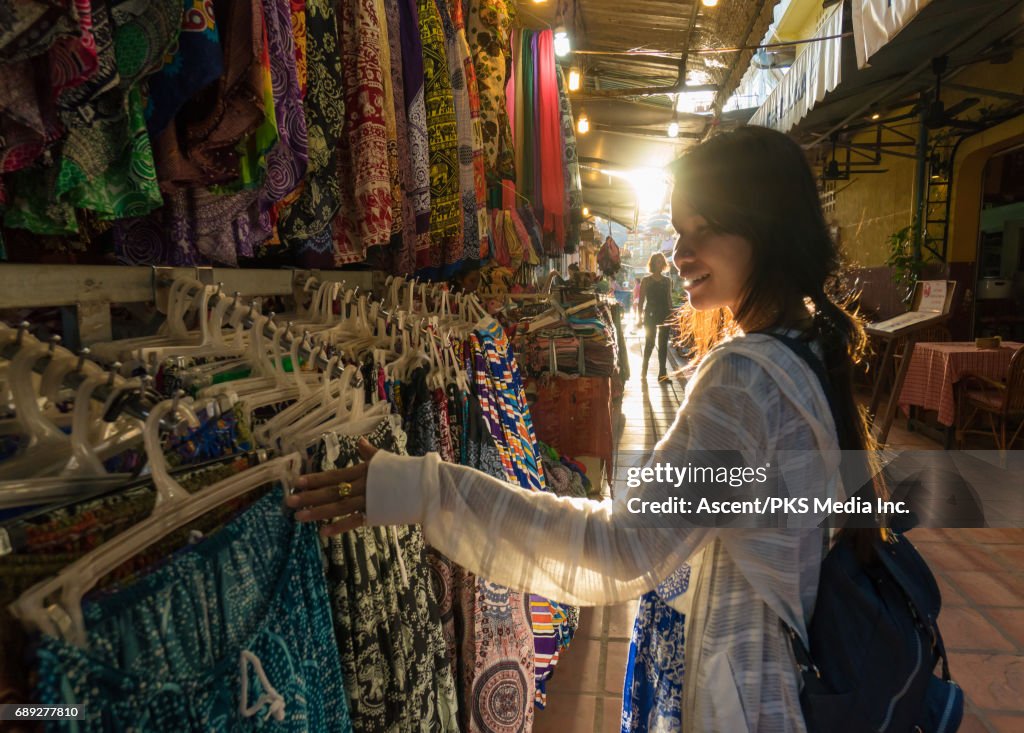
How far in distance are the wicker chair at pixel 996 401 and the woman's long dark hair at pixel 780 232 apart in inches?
→ 179

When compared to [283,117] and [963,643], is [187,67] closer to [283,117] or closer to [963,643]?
[283,117]

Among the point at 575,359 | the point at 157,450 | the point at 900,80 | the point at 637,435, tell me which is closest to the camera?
the point at 157,450

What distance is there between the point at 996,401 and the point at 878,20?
3102 mm

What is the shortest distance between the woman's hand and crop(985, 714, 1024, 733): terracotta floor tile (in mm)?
2607

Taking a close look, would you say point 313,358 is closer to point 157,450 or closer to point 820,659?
point 157,450

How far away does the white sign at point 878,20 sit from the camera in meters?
3.43

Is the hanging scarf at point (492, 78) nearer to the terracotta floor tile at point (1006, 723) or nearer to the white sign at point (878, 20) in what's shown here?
the white sign at point (878, 20)

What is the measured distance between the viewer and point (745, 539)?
108 cm

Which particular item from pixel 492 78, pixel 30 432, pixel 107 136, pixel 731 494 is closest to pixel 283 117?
pixel 107 136

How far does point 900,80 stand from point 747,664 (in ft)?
24.8

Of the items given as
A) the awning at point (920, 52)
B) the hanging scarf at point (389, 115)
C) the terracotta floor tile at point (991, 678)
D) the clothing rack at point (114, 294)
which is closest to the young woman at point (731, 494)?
the clothing rack at point (114, 294)

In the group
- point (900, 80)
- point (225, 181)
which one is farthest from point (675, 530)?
point (900, 80)

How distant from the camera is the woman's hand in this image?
34.0 inches

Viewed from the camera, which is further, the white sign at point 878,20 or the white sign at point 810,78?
the white sign at point 810,78
